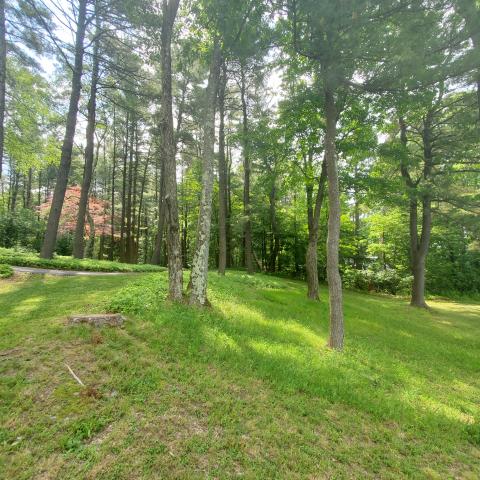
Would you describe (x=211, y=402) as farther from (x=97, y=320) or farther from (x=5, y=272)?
(x=5, y=272)

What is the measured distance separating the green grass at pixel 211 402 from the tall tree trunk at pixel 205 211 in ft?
2.02

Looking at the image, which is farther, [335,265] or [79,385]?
[335,265]

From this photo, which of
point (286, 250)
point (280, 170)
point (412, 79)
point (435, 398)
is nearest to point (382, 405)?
point (435, 398)

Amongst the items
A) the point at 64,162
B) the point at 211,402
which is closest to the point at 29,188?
the point at 64,162

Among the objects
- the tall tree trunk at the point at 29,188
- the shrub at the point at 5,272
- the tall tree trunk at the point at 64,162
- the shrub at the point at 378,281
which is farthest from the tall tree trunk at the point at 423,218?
the tall tree trunk at the point at 29,188

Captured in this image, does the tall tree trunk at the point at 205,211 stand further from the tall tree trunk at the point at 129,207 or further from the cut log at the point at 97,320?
the tall tree trunk at the point at 129,207

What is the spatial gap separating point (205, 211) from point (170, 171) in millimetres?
1201

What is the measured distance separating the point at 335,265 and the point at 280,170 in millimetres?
6375

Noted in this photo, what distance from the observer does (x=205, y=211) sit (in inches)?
258

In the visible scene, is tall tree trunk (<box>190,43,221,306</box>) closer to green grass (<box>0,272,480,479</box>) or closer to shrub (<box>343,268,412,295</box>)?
green grass (<box>0,272,480,479</box>)

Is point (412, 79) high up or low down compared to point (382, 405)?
up

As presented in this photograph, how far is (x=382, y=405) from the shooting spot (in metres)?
3.84

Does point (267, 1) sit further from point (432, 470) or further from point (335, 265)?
point (432, 470)

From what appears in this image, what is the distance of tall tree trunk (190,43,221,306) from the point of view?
6.45m
